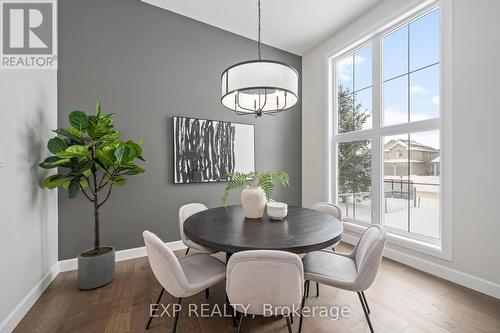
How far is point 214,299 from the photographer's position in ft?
6.22

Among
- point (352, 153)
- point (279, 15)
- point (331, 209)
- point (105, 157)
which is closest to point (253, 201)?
point (331, 209)

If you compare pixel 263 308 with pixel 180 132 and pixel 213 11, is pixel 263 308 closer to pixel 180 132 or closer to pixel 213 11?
pixel 180 132

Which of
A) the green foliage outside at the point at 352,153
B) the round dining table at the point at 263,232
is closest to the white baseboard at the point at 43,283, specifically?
the round dining table at the point at 263,232

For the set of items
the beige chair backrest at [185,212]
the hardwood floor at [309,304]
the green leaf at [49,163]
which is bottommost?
the hardwood floor at [309,304]

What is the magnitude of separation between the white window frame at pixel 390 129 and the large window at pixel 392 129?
1 centimetres

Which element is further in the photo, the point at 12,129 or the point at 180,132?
the point at 180,132

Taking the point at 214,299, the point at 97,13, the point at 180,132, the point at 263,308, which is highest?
the point at 97,13

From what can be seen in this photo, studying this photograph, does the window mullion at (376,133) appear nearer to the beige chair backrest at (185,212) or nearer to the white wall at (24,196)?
the beige chair backrest at (185,212)

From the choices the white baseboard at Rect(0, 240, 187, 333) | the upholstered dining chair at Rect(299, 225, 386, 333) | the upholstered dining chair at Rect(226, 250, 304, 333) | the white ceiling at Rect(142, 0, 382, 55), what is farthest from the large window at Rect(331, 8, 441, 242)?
the white baseboard at Rect(0, 240, 187, 333)

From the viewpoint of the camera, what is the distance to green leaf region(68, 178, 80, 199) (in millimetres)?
1977

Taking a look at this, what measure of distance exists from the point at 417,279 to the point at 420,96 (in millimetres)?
2099

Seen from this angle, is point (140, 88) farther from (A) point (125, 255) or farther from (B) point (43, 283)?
(B) point (43, 283)

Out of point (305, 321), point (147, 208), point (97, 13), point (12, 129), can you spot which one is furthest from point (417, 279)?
point (97, 13)

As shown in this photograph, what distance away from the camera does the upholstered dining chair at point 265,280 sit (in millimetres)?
1021
